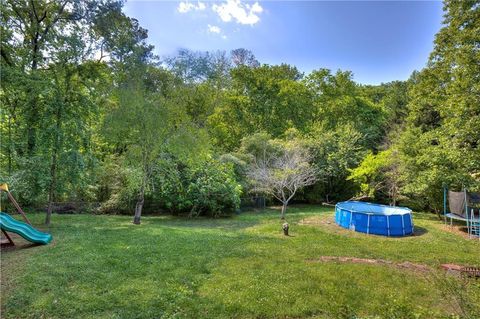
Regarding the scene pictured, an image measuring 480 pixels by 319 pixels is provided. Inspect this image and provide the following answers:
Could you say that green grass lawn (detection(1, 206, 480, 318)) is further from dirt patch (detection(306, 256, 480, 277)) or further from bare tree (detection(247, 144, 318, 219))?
bare tree (detection(247, 144, 318, 219))

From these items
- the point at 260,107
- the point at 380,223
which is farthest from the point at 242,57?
the point at 380,223

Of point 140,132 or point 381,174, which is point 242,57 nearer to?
point 381,174

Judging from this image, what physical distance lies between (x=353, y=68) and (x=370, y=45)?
41.1 feet

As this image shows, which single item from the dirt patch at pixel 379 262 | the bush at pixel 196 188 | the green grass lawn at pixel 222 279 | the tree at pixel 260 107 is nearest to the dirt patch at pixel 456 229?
the green grass lawn at pixel 222 279

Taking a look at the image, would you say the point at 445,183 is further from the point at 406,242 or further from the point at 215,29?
the point at 215,29

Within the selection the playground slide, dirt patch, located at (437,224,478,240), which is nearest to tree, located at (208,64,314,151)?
dirt patch, located at (437,224,478,240)

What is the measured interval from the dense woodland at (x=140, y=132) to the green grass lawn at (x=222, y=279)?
3532 millimetres

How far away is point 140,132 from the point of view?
1262 cm

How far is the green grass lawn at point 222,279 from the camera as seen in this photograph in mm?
4664

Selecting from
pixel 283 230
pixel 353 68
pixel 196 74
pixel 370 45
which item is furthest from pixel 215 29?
pixel 353 68

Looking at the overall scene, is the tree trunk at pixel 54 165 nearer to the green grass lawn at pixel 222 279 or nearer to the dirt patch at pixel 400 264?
the green grass lawn at pixel 222 279

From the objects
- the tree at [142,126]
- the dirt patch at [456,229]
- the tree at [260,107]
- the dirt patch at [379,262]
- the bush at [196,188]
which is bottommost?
the dirt patch at [379,262]

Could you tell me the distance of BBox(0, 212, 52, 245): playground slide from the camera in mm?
7338

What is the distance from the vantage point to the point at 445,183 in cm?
1378
